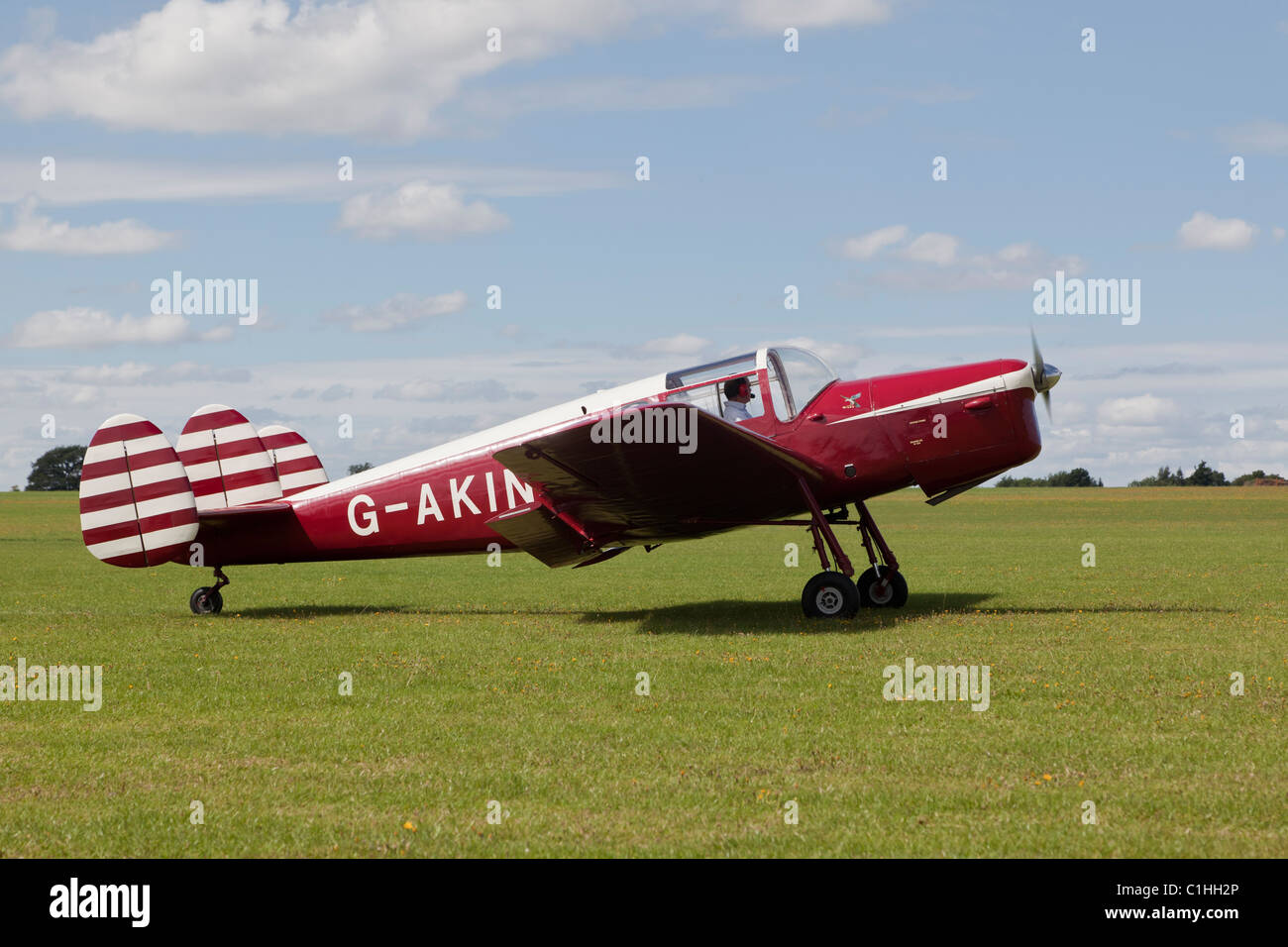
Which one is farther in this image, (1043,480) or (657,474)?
(1043,480)

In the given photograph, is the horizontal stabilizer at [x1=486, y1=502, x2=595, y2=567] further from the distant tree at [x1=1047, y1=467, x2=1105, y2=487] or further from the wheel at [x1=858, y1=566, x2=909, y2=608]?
the distant tree at [x1=1047, y1=467, x2=1105, y2=487]

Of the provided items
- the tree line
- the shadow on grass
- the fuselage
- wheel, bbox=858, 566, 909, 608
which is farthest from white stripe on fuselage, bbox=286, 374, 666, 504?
the tree line

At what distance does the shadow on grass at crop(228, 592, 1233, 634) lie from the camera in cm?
1235

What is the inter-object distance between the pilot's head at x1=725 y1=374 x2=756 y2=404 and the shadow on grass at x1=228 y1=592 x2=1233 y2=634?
8.41 ft

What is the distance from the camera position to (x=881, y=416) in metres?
12.9

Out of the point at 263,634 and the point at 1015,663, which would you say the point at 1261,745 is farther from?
the point at 263,634

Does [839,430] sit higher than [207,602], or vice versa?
[839,430]

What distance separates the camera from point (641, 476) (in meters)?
12.2

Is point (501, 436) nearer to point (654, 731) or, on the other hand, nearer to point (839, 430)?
point (839, 430)

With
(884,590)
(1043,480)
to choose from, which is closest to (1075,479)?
(1043,480)

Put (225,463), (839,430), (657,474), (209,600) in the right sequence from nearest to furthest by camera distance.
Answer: (657,474) → (839,430) → (209,600) → (225,463)

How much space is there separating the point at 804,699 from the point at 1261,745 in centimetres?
290

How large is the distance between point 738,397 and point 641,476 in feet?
5.45

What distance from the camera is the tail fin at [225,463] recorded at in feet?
49.3
